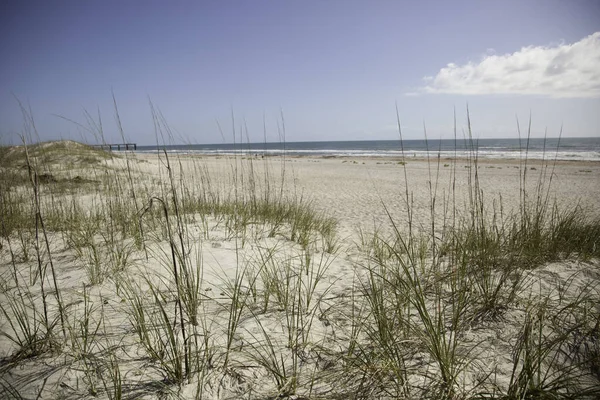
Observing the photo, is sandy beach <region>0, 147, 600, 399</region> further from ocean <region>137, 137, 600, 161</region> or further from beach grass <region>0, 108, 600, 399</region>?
ocean <region>137, 137, 600, 161</region>

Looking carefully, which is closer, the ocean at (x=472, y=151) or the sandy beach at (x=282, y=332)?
the sandy beach at (x=282, y=332)

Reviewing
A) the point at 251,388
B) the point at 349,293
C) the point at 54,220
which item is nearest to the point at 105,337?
the point at 251,388

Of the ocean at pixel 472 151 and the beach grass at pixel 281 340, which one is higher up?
the ocean at pixel 472 151

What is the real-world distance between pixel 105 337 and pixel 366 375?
145cm

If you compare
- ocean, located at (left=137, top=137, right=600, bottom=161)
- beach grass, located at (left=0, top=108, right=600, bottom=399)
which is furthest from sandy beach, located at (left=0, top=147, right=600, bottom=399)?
ocean, located at (left=137, top=137, right=600, bottom=161)

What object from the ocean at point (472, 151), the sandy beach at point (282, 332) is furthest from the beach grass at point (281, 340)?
the ocean at point (472, 151)

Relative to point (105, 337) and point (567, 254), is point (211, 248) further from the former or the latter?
point (567, 254)

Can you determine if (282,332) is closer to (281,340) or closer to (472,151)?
(281,340)

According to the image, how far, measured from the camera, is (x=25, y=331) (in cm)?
141

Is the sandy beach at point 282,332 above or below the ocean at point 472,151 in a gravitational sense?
below

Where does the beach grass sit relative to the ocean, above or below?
below

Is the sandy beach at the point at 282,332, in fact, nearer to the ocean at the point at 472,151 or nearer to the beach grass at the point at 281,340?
the beach grass at the point at 281,340

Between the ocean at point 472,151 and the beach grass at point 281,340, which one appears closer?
the beach grass at point 281,340

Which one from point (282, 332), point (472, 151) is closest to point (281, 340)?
point (282, 332)
